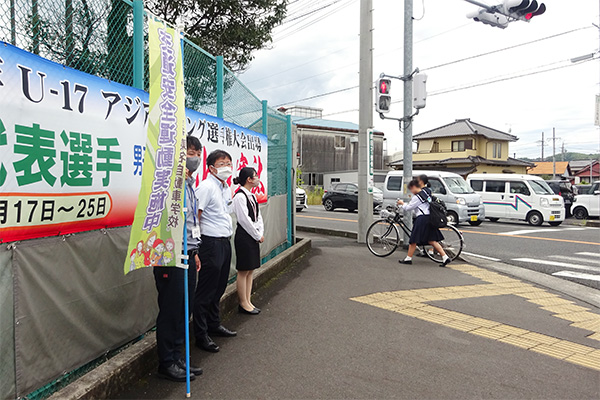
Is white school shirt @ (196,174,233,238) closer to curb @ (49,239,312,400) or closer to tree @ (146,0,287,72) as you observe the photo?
curb @ (49,239,312,400)

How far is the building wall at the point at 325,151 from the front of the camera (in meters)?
40.0

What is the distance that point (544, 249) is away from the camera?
36.0ft

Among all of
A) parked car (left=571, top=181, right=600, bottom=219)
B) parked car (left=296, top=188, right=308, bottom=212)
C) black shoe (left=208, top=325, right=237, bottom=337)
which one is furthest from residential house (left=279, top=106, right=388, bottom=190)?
black shoe (left=208, top=325, right=237, bottom=337)

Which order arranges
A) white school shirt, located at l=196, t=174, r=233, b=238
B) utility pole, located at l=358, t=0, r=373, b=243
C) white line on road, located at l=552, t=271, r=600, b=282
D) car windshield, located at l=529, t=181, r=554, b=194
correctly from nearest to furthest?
white school shirt, located at l=196, t=174, r=233, b=238 < white line on road, located at l=552, t=271, r=600, b=282 < utility pole, located at l=358, t=0, r=373, b=243 < car windshield, located at l=529, t=181, r=554, b=194

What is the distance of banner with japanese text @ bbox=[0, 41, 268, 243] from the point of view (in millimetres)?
2525

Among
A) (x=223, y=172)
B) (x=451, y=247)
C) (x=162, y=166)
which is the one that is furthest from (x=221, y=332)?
(x=451, y=247)

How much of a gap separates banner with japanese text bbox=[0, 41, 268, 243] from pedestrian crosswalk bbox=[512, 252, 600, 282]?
7766 mm

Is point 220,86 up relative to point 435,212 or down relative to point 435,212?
up

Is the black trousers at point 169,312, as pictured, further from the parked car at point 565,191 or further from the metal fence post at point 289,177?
the parked car at point 565,191

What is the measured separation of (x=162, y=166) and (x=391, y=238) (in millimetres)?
7014

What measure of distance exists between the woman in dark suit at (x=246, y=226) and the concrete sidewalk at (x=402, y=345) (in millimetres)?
599

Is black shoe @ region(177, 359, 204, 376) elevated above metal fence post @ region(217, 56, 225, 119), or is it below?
below

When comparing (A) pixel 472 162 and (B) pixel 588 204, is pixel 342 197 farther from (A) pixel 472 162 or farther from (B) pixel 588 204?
(A) pixel 472 162

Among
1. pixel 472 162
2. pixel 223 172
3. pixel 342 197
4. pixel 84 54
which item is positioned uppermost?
pixel 472 162
